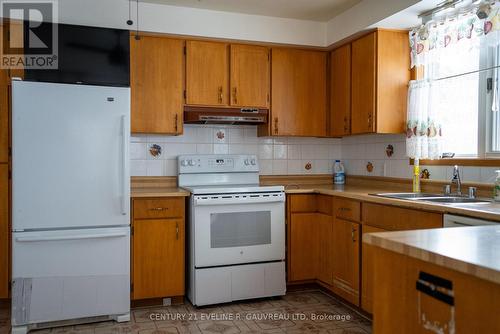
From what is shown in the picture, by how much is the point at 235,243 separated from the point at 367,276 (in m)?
1.00

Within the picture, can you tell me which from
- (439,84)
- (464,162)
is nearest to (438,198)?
(464,162)

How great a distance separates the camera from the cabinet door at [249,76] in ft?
12.3

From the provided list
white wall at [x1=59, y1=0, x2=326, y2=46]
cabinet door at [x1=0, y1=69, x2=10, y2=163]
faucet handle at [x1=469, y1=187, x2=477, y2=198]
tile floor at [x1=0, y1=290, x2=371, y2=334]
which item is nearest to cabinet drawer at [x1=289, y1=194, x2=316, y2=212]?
tile floor at [x1=0, y1=290, x2=371, y2=334]

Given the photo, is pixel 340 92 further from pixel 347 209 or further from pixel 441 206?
pixel 441 206

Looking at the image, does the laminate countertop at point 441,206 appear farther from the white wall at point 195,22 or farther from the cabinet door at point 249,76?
the white wall at point 195,22

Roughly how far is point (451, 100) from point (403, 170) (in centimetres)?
67

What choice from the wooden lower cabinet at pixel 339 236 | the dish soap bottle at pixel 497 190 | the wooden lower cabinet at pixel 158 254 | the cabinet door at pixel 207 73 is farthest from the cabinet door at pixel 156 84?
the dish soap bottle at pixel 497 190

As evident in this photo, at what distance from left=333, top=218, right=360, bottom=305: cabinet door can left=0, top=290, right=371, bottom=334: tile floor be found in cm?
15

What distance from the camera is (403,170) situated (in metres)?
3.54

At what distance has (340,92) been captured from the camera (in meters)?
3.86

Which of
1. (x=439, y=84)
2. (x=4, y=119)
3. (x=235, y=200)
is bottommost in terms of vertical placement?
(x=235, y=200)

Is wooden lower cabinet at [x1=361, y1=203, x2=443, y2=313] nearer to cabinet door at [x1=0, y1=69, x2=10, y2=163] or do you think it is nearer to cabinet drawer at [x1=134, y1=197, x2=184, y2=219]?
cabinet drawer at [x1=134, y1=197, x2=184, y2=219]

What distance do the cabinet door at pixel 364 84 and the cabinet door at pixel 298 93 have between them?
431 mm

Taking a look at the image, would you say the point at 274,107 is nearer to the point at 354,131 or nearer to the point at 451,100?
the point at 354,131
